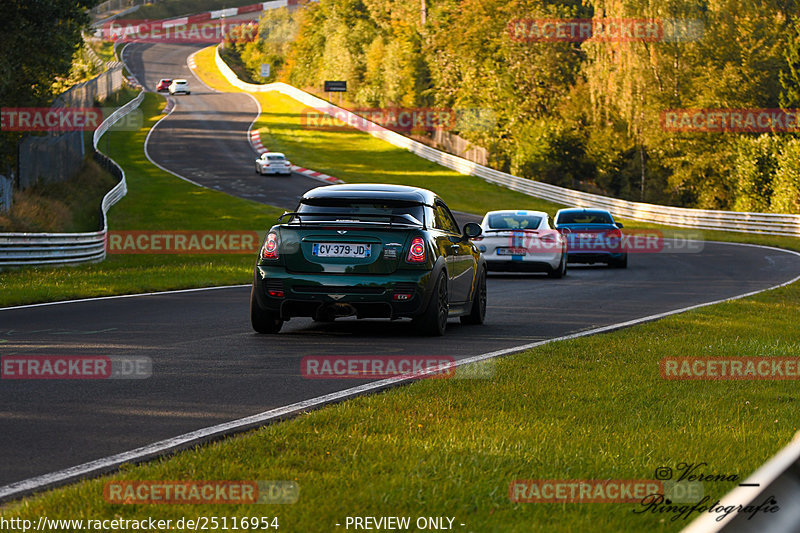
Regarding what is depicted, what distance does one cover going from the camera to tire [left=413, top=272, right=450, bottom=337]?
11.3 meters

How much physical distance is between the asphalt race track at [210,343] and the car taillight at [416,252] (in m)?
0.84

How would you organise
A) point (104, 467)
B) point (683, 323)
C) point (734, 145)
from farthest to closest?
1. point (734, 145)
2. point (683, 323)
3. point (104, 467)

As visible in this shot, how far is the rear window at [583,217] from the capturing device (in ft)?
88.9

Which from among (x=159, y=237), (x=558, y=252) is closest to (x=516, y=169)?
(x=159, y=237)

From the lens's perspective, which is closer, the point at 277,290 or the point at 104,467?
the point at 104,467

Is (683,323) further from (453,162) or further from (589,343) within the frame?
(453,162)

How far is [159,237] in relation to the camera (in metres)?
34.1

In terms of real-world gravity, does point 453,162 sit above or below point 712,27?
below

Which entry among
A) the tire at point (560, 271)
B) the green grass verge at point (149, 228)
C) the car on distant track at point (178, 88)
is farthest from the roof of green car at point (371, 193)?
the car on distant track at point (178, 88)

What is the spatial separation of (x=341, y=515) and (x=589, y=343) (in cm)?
673

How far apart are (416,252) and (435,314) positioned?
713mm

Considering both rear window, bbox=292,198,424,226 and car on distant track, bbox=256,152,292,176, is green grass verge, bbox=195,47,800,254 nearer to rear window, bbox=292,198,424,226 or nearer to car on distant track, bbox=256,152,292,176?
car on distant track, bbox=256,152,292,176

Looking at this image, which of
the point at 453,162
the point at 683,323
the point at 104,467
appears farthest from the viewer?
the point at 453,162

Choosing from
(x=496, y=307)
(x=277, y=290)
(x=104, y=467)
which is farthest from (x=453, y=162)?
(x=104, y=467)
